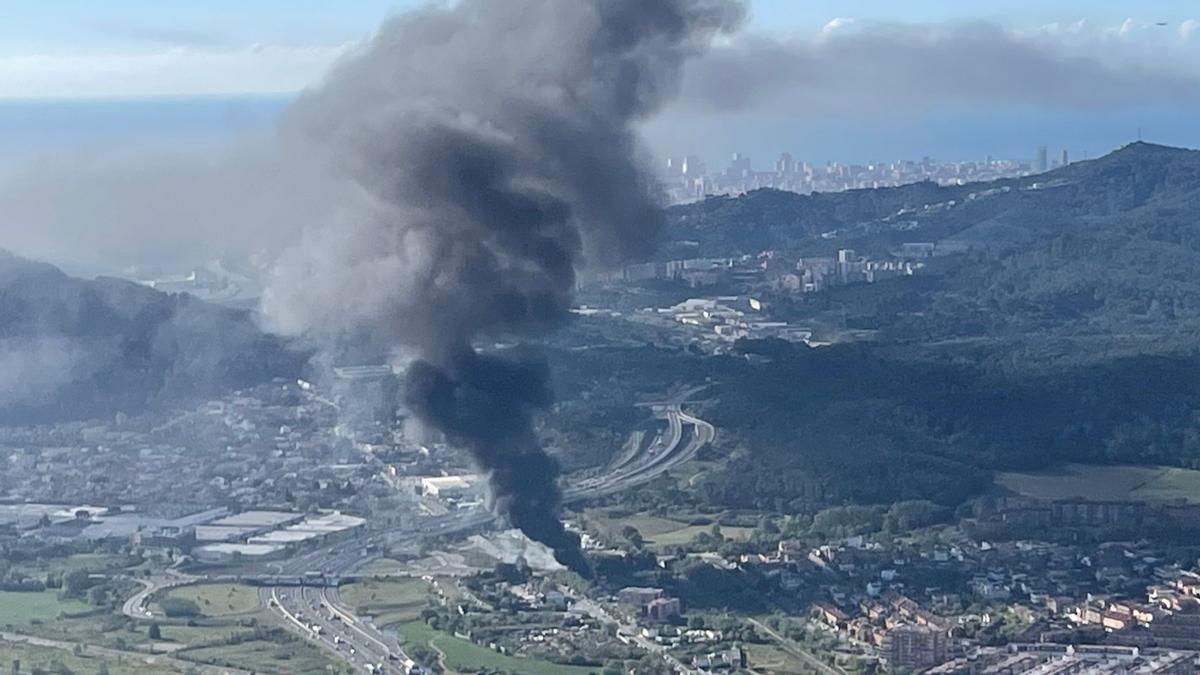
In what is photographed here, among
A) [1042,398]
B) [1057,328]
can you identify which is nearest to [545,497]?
[1042,398]

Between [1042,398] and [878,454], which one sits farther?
[1042,398]

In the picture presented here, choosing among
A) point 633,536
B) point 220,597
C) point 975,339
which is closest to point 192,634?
point 220,597

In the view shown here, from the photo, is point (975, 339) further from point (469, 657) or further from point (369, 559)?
point (469, 657)

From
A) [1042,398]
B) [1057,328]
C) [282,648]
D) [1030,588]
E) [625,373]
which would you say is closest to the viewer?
[282,648]

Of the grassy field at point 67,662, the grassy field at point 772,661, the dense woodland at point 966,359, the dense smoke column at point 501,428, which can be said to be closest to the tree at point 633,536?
the dense smoke column at point 501,428

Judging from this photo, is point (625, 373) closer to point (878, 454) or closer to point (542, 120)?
point (878, 454)

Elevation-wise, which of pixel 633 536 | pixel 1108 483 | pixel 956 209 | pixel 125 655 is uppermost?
pixel 956 209

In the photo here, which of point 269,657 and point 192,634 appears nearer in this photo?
point 269,657
